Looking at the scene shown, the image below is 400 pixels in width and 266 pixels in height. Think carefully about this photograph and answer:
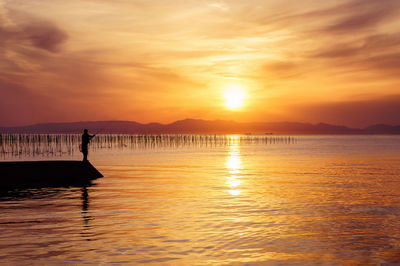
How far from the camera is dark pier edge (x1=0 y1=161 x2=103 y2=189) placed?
2494 cm

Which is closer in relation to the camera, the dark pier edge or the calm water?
the calm water

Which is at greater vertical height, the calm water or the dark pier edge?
the dark pier edge

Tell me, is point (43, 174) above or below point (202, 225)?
above

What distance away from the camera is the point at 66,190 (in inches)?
910

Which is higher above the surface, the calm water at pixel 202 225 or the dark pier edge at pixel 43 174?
the dark pier edge at pixel 43 174

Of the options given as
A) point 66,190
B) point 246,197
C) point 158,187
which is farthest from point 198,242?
point 66,190

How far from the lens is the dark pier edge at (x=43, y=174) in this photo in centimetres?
2494

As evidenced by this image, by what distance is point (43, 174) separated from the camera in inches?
1028

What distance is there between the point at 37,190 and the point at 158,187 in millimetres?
7264

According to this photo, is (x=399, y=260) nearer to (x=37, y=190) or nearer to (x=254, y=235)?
(x=254, y=235)

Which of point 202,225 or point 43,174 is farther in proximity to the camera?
point 43,174

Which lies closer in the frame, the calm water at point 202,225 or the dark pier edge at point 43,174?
the calm water at point 202,225

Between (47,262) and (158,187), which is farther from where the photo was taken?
(158,187)

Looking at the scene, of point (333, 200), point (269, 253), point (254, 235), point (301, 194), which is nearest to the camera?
point (269, 253)
